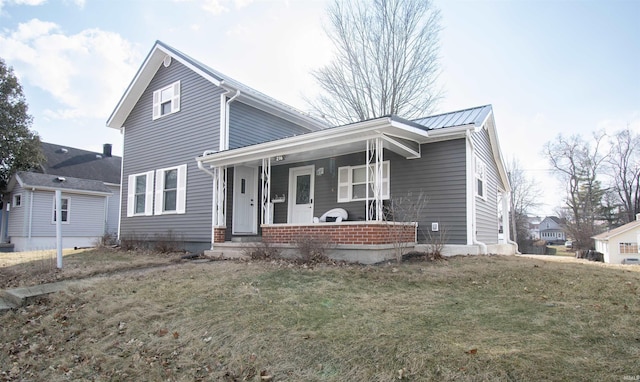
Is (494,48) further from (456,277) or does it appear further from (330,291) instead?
(330,291)

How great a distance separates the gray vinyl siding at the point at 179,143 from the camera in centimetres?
1145

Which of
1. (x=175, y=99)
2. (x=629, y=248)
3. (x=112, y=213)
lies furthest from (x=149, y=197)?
(x=629, y=248)

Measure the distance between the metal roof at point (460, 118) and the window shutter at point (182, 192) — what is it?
745 centimetres

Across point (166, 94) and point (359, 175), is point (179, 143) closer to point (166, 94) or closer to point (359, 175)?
point (166, 94)

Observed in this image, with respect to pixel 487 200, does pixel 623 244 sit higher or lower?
lower

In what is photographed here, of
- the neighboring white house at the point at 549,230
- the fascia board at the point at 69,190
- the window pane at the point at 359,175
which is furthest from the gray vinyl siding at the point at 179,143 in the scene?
the neighboring white house at the point at 549,230

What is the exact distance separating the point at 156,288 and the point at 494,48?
1086 centimetres

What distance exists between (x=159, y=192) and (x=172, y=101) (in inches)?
124

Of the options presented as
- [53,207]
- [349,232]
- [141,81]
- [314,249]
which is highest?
[141,81]

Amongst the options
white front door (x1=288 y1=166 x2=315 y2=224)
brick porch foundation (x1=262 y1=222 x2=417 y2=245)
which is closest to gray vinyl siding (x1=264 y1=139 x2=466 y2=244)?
brick porch foundation (x1=262 y1=222 x2=417 y2=245)

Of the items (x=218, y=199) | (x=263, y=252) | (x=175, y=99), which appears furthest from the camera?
(x=175, y=99)

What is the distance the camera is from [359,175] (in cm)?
1015

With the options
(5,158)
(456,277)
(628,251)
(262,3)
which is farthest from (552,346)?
(628,251)

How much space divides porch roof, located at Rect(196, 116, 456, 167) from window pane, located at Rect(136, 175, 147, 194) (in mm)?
3853
